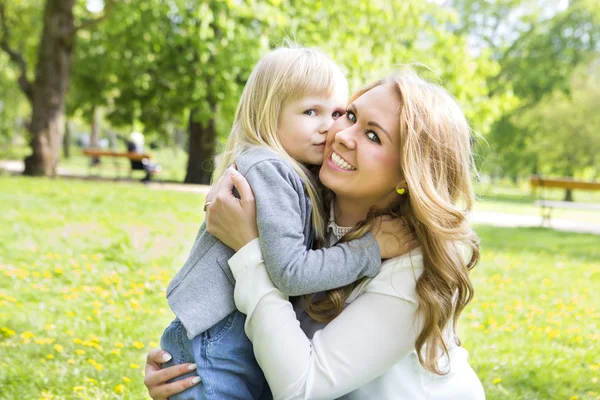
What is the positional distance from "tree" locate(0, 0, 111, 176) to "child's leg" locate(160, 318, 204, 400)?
604 inches

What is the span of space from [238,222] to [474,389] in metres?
1.01

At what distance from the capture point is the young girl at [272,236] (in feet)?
6.48

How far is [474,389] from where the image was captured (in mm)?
2184

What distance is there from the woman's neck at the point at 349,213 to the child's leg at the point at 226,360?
1.66ft

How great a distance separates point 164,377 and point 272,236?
2.09ft

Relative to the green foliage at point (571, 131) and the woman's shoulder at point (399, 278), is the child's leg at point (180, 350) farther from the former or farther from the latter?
the green foliage at point (571, 131)

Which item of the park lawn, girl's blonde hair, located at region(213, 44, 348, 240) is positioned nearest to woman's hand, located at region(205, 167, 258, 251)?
girl's blonde hair, located at region(213, 44, 348, 240)

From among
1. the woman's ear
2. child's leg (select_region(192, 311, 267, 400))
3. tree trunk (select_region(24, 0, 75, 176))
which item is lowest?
tree trunk (select_region(24, 0, 75, 176))

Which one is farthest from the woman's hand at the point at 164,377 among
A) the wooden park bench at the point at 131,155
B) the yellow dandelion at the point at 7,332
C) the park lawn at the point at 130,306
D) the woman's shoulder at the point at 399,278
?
the wooden park bench at the point at 131,155

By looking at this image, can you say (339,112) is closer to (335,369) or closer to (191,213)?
(335,369)

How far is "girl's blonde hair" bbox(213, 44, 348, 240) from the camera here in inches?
91.7

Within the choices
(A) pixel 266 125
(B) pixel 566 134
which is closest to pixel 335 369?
(A) pixel 266 125

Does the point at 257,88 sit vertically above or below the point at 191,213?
above

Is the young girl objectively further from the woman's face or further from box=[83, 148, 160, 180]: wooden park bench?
box=[83, 148, 160, 180]: wooden park bench
